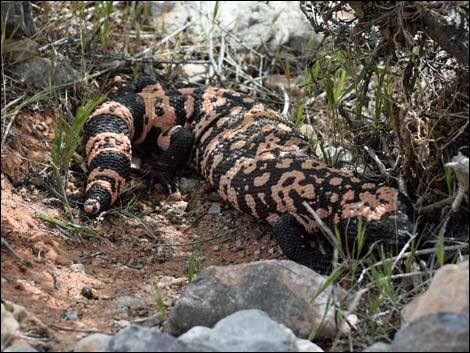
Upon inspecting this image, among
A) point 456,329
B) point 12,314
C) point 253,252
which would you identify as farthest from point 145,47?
point 456,329

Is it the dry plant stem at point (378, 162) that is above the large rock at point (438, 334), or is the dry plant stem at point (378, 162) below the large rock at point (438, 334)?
below

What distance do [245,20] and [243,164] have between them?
1.54 m

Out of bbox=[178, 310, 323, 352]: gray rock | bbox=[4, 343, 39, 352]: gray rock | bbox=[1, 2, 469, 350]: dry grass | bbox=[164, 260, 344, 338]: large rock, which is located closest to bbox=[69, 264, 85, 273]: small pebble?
bbox=[1, 2, 469, 350]: dry grass

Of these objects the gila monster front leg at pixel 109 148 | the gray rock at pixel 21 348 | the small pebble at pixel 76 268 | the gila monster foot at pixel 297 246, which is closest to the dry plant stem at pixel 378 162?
the gila monster foot at pixel 297 246

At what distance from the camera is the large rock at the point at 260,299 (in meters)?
2.61

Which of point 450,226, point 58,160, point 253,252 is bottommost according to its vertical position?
point 253,252

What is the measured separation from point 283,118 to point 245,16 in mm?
1110

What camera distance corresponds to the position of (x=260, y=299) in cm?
264

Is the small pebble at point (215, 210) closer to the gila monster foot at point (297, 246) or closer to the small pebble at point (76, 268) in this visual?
the gila monster foot at point (297, 246)

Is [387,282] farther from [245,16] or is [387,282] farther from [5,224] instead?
[245,16]

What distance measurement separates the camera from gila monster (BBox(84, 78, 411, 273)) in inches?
133

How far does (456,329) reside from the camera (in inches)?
87.1

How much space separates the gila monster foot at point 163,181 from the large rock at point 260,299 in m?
1.42

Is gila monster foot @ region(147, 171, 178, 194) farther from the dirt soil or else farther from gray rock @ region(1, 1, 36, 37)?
gray rock @ region(1, 1, 36, 37)
